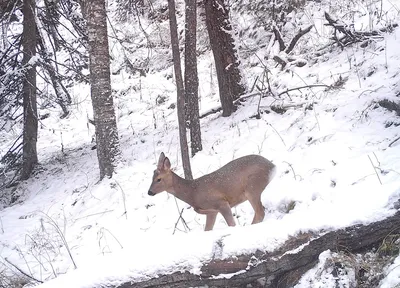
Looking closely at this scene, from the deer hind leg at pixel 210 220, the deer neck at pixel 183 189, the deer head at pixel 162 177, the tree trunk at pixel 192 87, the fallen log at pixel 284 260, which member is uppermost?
the tree trunk at pixel 192 87

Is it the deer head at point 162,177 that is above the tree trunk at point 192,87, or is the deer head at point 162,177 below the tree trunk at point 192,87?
below

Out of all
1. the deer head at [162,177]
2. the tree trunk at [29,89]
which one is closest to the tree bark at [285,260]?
the deer head at [162,177]

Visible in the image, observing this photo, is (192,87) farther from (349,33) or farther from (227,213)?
(349,33)

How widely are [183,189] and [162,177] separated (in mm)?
321

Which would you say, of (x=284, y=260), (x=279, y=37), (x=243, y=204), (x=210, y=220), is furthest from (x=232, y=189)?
(x=279, y=37)

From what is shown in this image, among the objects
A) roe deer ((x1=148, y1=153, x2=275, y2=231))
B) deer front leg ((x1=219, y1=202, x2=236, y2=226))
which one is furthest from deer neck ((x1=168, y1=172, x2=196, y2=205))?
deer front leg ((x1=219, y1=202, x2=236, y2=226))

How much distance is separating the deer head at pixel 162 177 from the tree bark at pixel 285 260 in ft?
8.35

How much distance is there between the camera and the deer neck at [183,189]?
5.93 meters

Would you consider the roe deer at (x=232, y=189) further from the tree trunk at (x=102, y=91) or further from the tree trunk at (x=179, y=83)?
the tree trunk at (x=102, y=91)

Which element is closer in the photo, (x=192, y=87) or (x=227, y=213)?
(x=227, y=213)

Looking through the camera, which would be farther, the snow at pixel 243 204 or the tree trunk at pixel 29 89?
the tree trunk at pixel 29 89

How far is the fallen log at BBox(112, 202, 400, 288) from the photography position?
356 centimetres

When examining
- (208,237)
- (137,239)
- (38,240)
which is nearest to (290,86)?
(137,239)

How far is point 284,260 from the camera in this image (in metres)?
3.56
